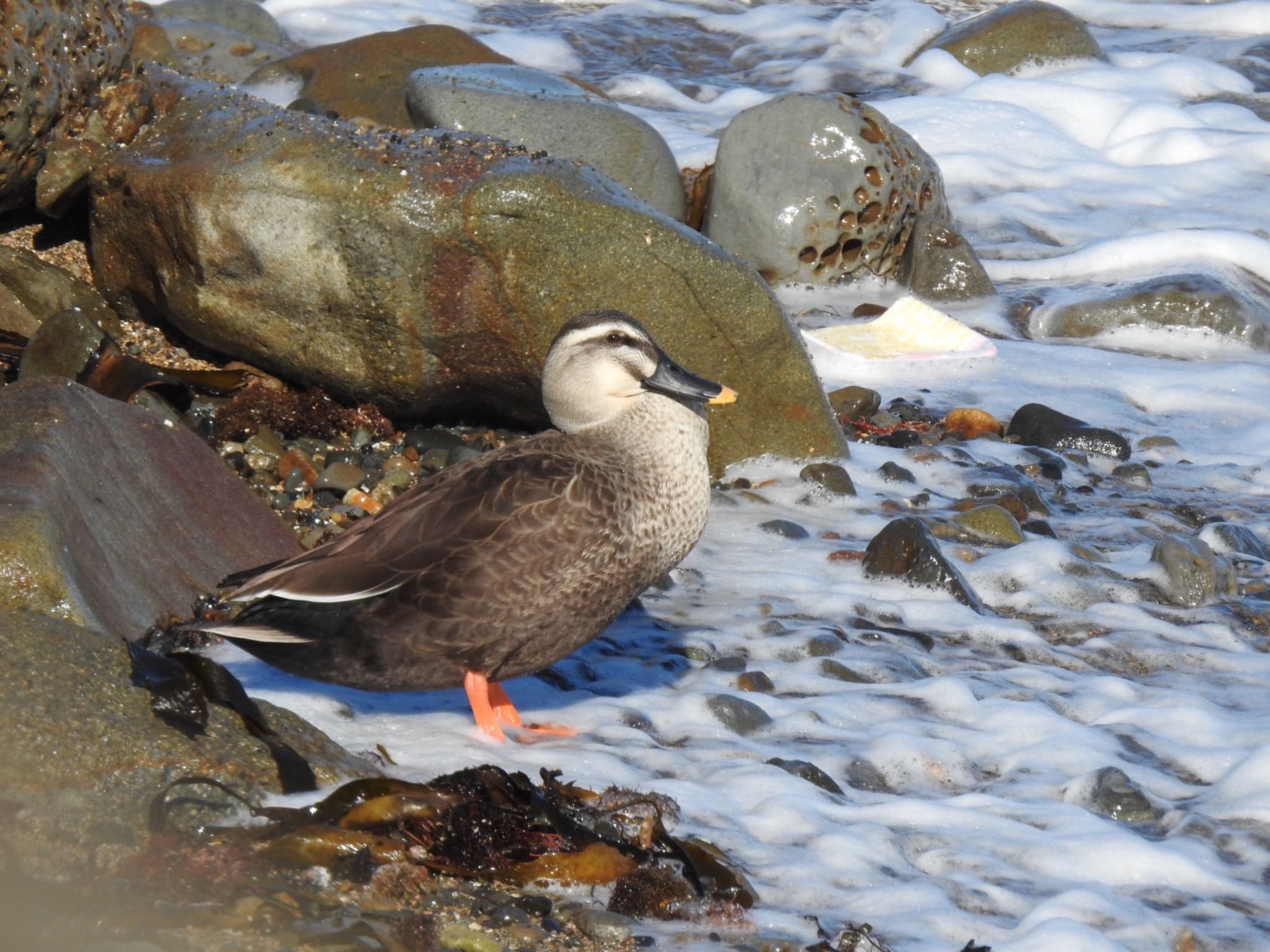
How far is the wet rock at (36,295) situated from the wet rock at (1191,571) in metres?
4.89

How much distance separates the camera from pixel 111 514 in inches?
188

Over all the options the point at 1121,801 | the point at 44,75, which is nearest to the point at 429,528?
the point at 1121,801

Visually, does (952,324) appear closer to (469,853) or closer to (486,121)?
(486,121)

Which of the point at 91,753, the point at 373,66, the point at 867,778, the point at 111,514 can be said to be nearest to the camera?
the point at 91,753

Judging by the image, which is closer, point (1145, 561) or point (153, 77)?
point (1145, 561)

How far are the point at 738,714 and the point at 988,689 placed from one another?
37.4 inches

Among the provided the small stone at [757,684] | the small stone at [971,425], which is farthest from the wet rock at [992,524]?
the small stone at [757,684]

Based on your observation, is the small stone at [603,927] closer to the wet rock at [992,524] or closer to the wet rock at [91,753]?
the wet rock at [91,753]

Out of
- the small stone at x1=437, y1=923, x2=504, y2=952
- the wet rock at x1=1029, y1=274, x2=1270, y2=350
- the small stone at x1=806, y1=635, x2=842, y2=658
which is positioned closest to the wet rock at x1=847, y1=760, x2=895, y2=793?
the small stone at x1=806, y1=635, x2=842, y2=658

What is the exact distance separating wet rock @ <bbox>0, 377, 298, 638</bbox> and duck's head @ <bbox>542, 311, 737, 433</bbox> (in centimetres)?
136

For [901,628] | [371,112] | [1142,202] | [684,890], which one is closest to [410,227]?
[901,628]

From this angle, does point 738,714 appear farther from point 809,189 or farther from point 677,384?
point 809,189

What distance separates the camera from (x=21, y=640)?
3.48 m

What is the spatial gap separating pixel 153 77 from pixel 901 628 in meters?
4.61
